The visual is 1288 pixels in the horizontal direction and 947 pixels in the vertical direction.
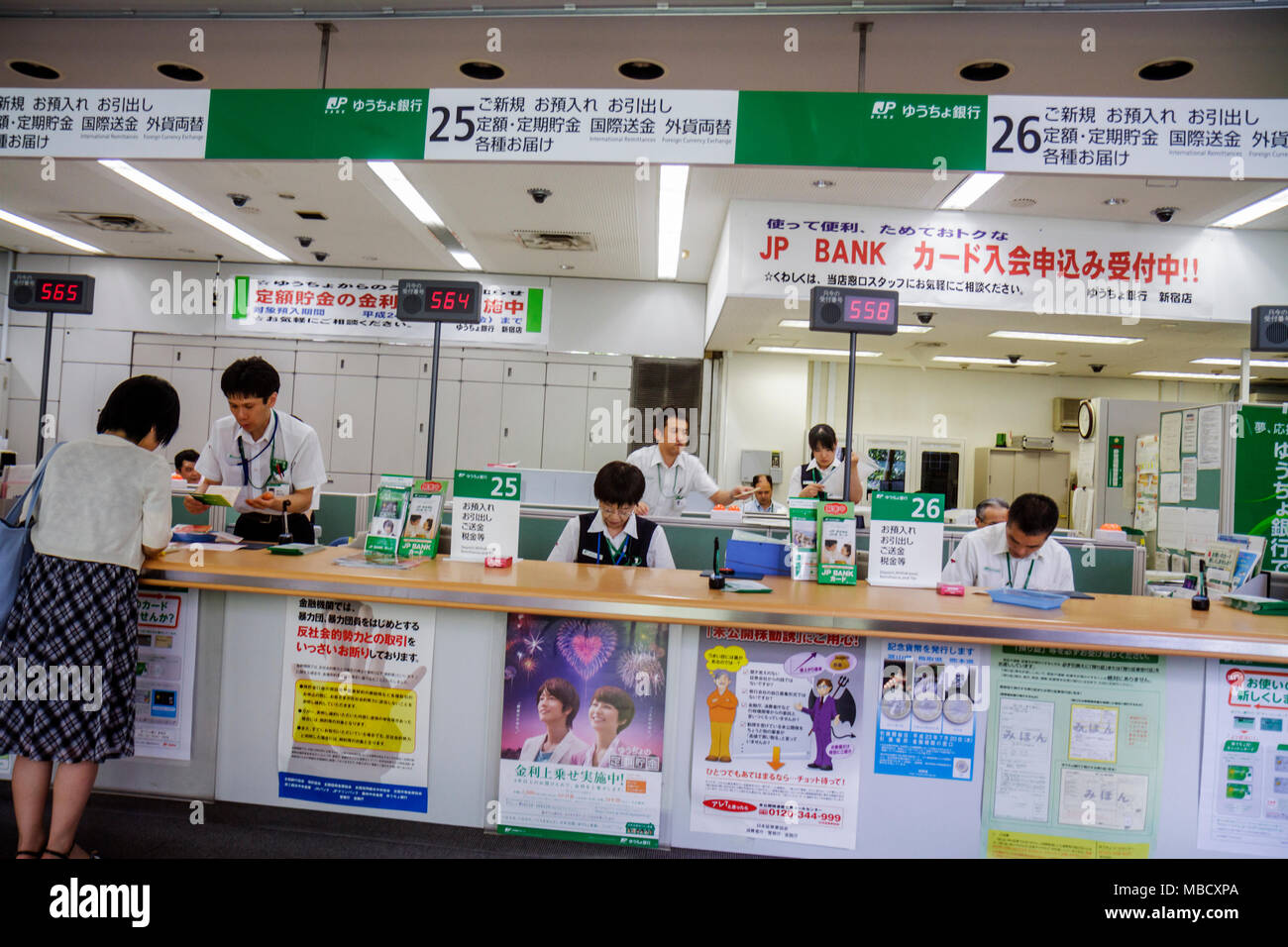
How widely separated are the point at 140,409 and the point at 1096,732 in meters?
2.94

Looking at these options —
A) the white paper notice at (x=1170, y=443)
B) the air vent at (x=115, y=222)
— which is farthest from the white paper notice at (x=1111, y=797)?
the air vent at (x=115, y=222)

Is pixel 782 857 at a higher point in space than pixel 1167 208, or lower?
lower

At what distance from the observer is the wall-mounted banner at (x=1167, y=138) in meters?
2.91

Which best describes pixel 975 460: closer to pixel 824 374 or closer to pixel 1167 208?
pixel 824 374

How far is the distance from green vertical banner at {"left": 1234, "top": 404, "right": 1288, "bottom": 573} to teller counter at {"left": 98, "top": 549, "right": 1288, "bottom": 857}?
3.67 meters

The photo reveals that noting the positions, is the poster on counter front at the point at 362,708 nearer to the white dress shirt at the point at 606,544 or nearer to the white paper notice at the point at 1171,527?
the white dress shirt at the point at 606,544

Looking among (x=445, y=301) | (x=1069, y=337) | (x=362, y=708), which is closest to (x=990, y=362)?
(x=1069, y=337)

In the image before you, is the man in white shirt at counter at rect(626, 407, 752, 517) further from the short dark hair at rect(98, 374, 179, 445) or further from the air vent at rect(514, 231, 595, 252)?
the short dark hair at rect(98, 374, 179, 445)

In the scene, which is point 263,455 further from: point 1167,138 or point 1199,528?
point 1199,528

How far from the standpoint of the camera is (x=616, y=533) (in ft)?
10.6

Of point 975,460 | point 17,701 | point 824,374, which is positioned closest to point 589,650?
point 17,701

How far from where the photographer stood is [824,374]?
907cm

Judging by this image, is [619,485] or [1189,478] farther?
[1189,478]
